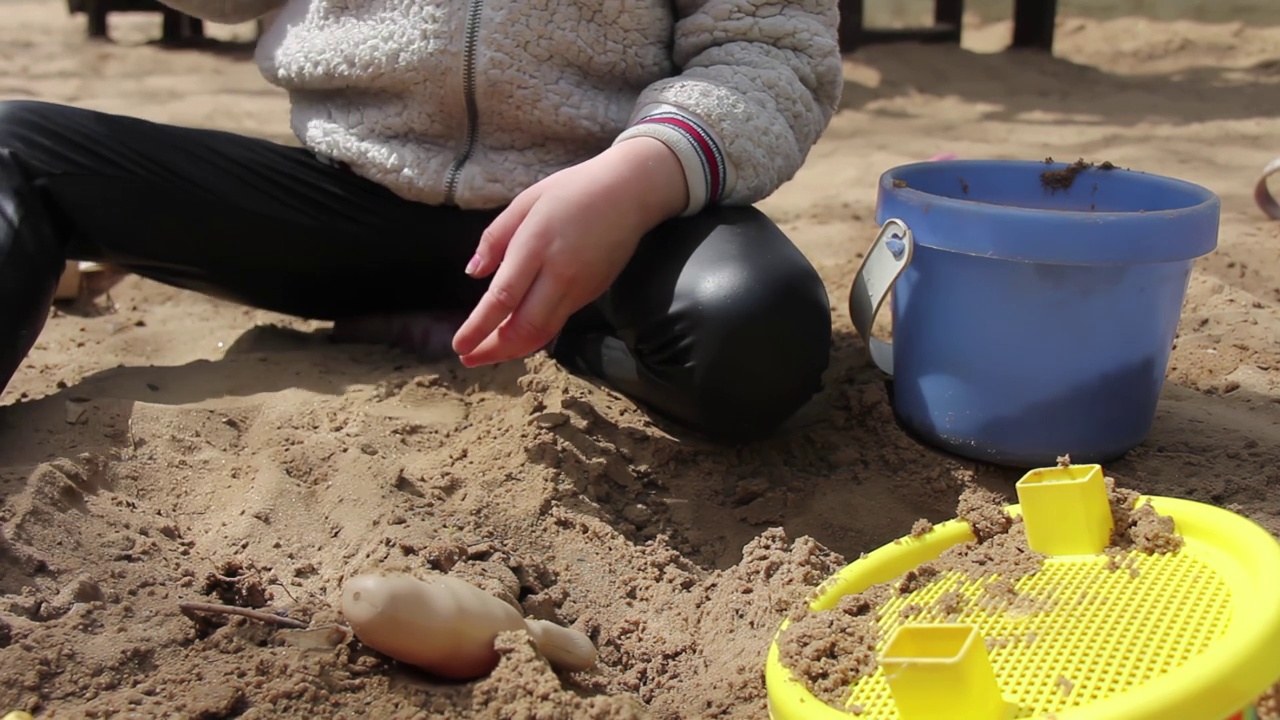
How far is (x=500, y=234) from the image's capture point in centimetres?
116

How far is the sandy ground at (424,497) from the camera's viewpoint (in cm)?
84

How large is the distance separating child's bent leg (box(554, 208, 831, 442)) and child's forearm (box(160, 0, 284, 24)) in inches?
25.5

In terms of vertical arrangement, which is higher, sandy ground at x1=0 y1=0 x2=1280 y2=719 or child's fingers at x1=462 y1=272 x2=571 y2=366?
child's fingers at x1=462 y1=272 x2=571 y2=366

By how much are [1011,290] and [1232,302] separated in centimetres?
65

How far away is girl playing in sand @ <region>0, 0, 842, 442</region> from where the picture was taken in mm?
1182

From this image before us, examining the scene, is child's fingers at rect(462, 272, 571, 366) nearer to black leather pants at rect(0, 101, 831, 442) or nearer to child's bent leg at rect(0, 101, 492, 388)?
black leather pants at rect(0, 101, 831, 442)

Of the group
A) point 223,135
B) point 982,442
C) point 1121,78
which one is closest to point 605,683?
point 982,442

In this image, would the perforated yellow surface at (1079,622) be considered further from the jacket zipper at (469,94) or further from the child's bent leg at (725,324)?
the jacket zipper at (469,94)

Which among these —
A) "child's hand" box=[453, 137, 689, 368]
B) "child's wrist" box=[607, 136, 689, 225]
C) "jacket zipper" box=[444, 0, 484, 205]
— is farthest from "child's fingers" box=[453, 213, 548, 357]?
"jacket zipper" box=[444, 0, 484, 205]

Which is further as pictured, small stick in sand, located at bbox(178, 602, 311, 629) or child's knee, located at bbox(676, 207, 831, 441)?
child's knee, located at bbox(676, 207, 831, 441)

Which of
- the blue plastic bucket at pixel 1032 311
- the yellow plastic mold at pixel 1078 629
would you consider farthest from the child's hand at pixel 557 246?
the yellow plastic mold at pixel 1078 629

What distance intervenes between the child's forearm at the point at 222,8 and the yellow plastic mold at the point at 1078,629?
110cm

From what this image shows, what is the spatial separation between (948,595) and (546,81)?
77 cm

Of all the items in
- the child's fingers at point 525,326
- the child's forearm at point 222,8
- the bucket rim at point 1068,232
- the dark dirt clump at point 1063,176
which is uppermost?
the child's forearm at point 222,8
